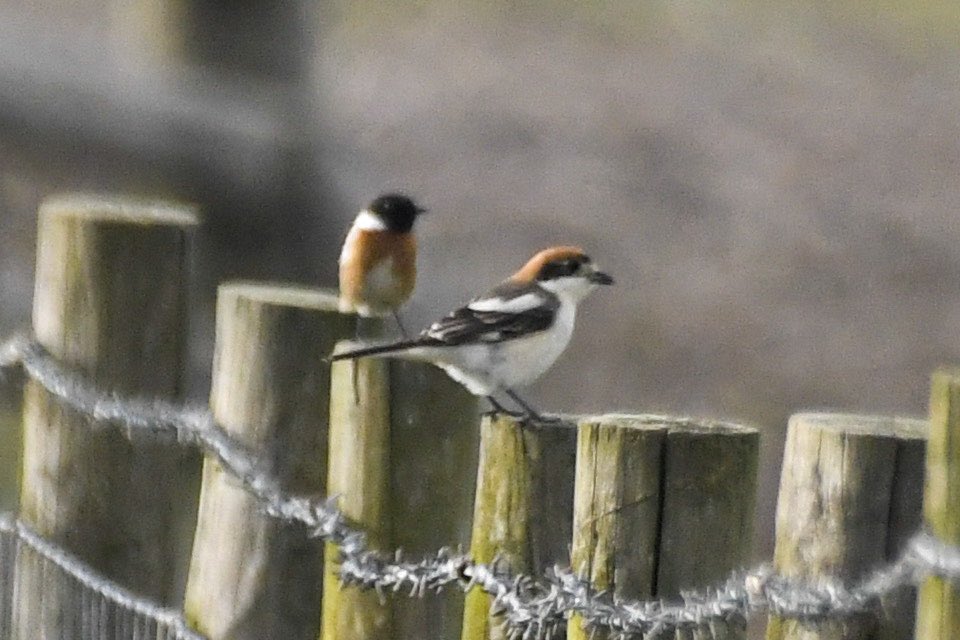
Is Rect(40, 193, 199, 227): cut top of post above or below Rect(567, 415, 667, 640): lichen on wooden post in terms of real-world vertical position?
above

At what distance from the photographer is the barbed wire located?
2.68 m

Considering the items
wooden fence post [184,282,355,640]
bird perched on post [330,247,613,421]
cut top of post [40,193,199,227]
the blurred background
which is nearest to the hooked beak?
bird perched on post [330,247,613,421]

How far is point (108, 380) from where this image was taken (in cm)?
335

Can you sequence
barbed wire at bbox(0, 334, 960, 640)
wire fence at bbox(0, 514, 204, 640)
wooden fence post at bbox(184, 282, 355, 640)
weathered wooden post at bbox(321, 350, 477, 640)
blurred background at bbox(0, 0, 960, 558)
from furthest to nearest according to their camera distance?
blurred background at bbox(0, 0, 960, 558)
wire fence at bbox(0, 514, 204, 640)
wooden fence post at bbox(184, 282, 355, 640)
weathered wooden post at bbox(321, 350, 477, 640)
barbed wire at bbox(0, 334, 960, 640)

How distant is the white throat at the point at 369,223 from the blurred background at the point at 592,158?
3.66m

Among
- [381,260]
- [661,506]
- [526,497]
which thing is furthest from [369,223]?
[661,506]

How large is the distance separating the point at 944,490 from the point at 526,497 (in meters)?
0.80

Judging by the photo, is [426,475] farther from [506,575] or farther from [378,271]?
[378,271]

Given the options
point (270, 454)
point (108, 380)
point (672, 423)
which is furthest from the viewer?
point (108, 380)

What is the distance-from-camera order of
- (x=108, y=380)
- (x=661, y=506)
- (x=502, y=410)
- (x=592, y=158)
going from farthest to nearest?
1. (x=592, y=158)
2. (x=502, y=410)
3. (x=108, y=380)
4. (x=661, y=506)

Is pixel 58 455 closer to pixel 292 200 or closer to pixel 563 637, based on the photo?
pixel 563 637

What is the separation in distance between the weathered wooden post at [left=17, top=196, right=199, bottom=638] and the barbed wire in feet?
0.14

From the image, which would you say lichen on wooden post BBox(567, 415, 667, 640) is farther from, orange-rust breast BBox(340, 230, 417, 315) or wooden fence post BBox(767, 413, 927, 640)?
orange-rust breast BBox(340, 230, 417, 315)

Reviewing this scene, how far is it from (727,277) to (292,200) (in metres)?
2.87
